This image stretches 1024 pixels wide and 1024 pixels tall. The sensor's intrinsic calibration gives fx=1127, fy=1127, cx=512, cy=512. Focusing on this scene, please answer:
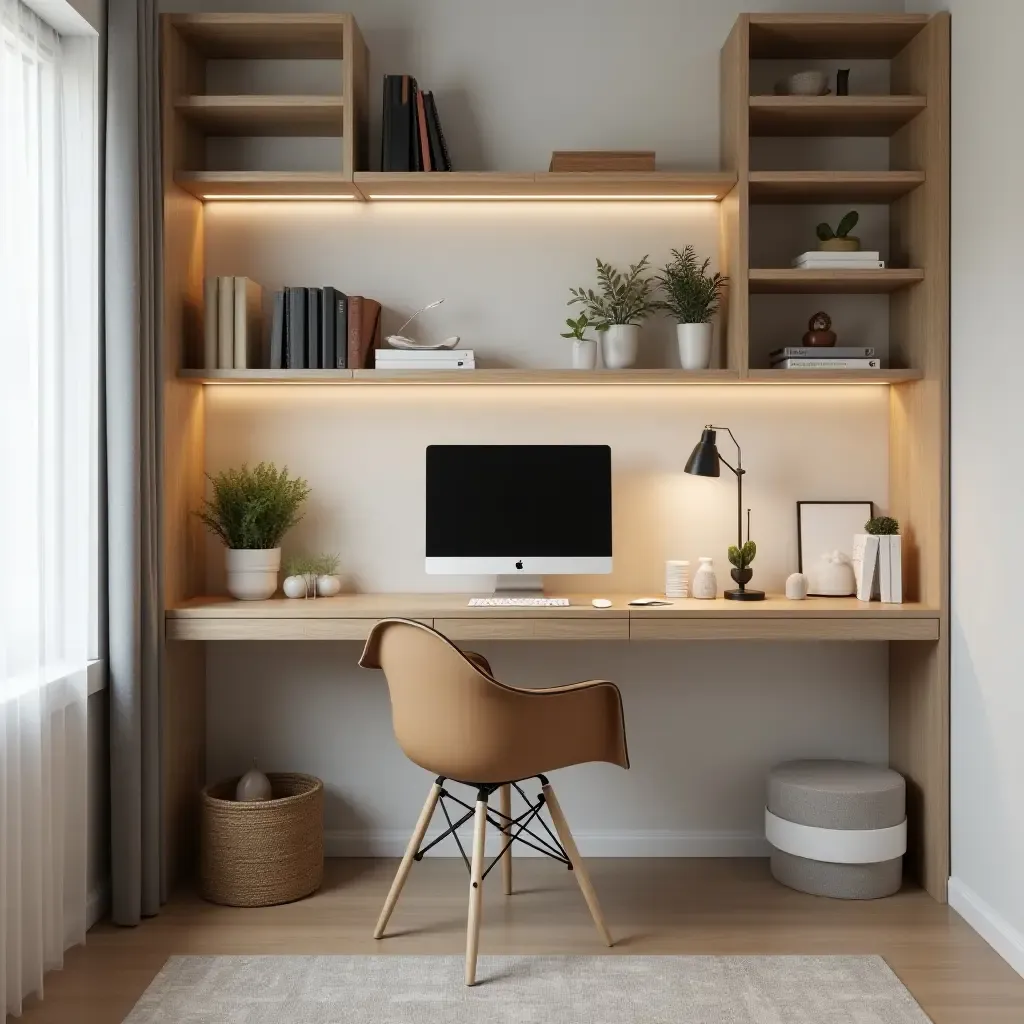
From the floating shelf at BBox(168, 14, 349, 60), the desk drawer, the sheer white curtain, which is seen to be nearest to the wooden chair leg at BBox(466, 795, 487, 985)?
the desk drawer

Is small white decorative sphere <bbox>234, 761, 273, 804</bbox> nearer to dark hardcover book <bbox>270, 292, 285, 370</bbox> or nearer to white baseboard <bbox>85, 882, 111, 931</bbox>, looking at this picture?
white baseboard <bbox>85, 882, 111, 931</bbox>

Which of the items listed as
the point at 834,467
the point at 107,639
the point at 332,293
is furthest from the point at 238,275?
the point at 834,467

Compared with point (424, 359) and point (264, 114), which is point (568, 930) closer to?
point (424, 359)

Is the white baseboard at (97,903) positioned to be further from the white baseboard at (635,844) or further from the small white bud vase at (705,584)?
the small white bud vase at (705,584)

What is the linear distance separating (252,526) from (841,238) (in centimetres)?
197

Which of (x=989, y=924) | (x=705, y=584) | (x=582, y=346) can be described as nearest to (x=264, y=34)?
(x=582, y=346)

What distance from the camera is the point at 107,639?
3.00 metres

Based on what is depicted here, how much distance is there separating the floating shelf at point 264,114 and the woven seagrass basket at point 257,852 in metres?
1.97

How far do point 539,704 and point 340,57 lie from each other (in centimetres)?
213

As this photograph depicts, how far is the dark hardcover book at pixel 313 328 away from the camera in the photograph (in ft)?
11.0

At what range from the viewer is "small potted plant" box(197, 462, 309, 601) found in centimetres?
338

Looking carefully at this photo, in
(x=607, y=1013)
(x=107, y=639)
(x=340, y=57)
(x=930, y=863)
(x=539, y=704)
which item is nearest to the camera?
(x=607, y=1013)

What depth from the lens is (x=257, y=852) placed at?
313cm

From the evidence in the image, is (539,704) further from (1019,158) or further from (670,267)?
(1019,158)
